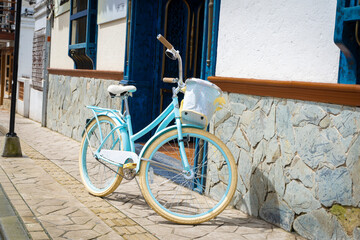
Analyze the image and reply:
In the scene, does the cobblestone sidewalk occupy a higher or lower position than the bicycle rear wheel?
lower

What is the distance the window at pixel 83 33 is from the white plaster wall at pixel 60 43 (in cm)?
42

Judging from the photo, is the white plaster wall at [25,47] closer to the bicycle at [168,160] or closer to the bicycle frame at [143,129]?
the bicycle at [168,160]

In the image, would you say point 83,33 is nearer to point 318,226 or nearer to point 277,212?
point 277,212

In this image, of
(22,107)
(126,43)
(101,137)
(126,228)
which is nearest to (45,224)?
(126,228)

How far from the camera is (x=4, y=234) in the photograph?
12.8 ft

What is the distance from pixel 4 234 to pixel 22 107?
1286 centimetres

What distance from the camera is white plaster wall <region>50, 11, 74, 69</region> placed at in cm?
1146

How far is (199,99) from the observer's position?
424 centimetres

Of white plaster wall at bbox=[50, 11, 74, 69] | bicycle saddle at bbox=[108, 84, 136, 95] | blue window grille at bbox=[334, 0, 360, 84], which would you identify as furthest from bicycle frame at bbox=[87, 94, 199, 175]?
white plaster wall at bbox=[50, 11, 74, 69]

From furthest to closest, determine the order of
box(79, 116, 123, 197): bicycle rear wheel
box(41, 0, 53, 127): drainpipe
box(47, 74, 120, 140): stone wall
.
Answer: box(41, 0, 53, 127): drainpipe < box(47, 74, 120, 140): stone wall < box(79, 116, 123, 197): bicycle rear wheel

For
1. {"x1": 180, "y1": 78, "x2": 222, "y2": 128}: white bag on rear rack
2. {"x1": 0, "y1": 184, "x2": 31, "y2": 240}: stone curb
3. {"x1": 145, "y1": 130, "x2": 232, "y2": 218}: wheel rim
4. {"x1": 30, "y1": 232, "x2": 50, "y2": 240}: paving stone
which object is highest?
{"x1": 180, "y1": 78, "x2": 222, "y2": 128}: white bag on rear rack

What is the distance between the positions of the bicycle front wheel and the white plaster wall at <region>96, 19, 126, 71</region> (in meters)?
2.67

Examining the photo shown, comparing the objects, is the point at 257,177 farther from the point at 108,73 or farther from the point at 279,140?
the point at 108,73

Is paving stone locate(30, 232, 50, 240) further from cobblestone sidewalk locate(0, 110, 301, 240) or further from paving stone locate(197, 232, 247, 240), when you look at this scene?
paving stone locate(197, 232, 247, 240)
